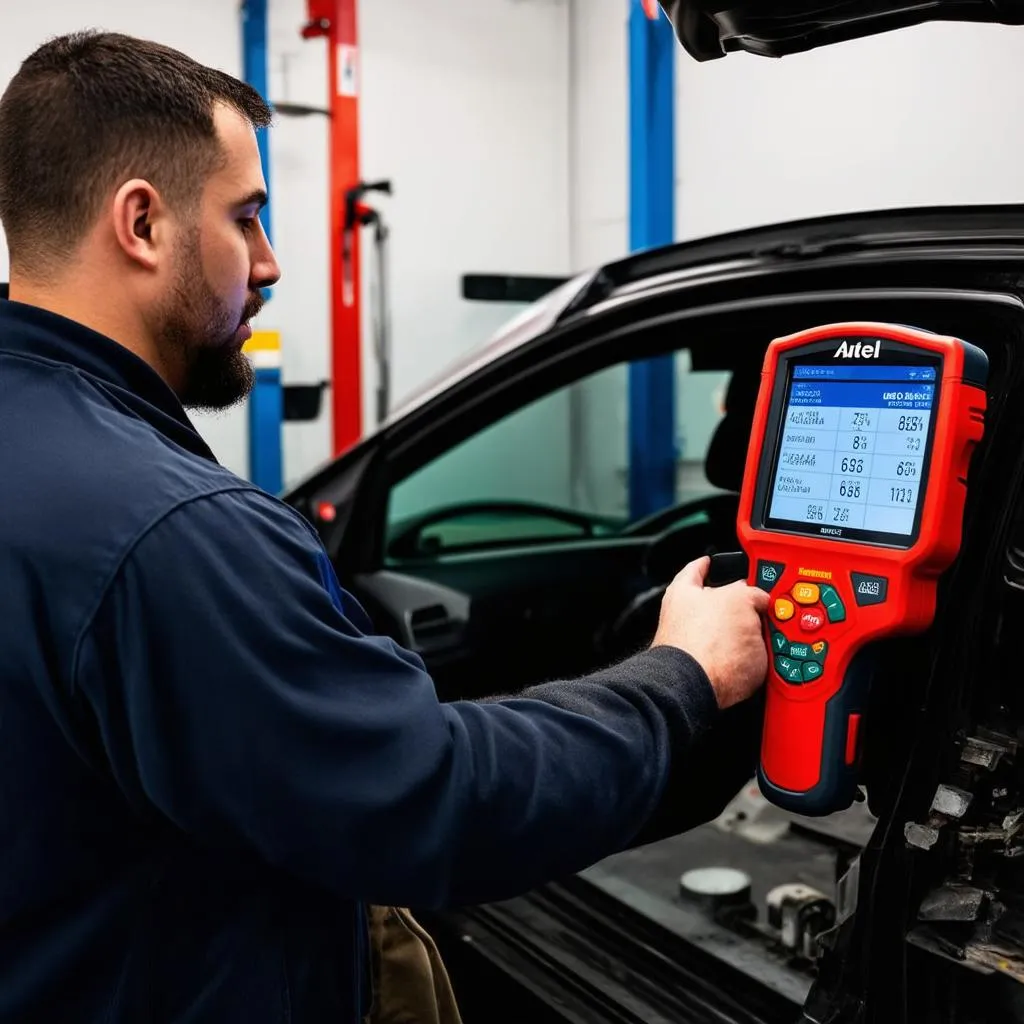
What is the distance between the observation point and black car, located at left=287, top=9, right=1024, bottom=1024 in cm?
116

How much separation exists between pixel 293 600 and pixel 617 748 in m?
0.33

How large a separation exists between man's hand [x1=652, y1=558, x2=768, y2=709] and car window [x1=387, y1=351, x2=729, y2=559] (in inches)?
148

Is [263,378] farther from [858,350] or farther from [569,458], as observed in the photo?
[858,350]

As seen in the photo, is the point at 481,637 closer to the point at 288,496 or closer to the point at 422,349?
the point at 288,496

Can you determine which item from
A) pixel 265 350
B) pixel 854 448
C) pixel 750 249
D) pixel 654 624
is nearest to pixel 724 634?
pixel 854 448

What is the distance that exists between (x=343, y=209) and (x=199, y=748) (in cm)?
422

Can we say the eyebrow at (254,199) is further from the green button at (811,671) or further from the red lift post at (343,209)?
the red lift post at (343,209)

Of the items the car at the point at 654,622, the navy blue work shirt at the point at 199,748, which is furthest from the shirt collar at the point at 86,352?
the car at the point at 654,622

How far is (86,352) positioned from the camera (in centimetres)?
100

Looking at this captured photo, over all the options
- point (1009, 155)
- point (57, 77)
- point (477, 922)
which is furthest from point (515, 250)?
point (57, 77)

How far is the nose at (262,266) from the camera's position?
1.18 m

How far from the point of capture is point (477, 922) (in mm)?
1897

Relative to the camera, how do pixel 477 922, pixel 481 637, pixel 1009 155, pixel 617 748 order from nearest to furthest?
1. pixel 617 748
2. pixel 477 922
3. pixel 481 637
4. pixel 1009 155

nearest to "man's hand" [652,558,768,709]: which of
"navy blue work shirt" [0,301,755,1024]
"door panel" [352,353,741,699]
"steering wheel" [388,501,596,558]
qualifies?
"navy blue work shirt" [0,301,755,1024]
